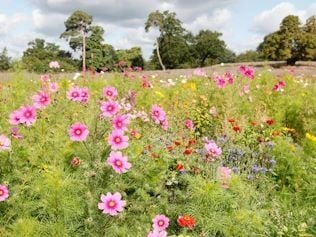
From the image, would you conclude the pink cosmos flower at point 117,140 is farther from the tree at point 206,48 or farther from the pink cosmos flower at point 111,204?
the tree at point 206,48

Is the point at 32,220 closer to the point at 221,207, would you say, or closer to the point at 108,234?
the point at 108,234

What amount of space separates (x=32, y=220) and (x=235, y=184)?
51.0 inches

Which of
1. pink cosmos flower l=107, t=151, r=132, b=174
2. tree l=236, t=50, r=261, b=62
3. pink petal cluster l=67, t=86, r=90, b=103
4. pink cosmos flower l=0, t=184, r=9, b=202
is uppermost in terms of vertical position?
pink petal cluster l=67, t=86, r=90, b=103

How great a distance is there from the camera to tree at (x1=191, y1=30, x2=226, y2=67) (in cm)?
6675

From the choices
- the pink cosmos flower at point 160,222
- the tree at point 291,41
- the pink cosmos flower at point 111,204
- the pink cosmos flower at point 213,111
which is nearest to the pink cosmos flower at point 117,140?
the pink cosmos flower at point 111,204

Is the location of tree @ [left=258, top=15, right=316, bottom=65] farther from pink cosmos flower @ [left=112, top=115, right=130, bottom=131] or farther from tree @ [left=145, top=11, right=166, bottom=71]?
pink cosmos flower @ [left=112, top=115, right=130, bottom=131]

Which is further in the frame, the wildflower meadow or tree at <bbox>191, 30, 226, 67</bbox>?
tree at <bbox>191, 30, 226, 67</bbox>

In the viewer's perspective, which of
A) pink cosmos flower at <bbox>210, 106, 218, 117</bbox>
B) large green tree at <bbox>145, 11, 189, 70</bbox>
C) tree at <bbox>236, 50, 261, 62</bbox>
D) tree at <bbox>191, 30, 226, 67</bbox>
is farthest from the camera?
tree at <bbox>236, 50, 261, 62</bbox>

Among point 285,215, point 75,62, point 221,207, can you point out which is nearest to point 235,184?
point 221,207

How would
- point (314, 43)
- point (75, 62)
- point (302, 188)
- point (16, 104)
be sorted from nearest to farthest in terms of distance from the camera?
1. point (302, 188)
2. point (16, 104)
3. point (314, 43)
4. point (75, 62)

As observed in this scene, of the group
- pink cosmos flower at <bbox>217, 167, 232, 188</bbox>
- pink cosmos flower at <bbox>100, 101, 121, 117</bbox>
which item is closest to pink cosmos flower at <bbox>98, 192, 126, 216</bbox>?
pink cosmos flower at <bbox>100, 101, 121, 117</bbox>

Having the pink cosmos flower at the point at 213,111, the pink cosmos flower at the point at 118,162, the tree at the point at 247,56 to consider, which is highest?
the pink cosmos flower at the point at 118,162

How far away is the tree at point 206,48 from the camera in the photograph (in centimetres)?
6675

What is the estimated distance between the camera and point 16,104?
5289 millimetres
